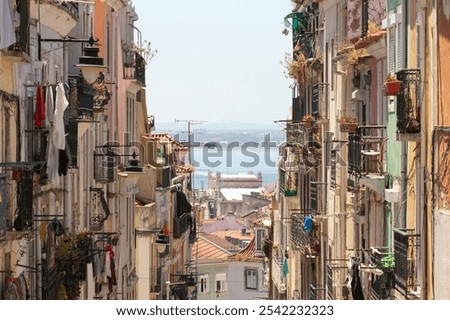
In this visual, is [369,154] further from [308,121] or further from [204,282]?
[204,282]

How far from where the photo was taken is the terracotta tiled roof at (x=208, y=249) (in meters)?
72.0

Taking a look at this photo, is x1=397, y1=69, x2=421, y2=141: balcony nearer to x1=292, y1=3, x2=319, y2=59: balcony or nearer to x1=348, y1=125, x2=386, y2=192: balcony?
x1=348, y1=125, x2=386, y2=192: balcony

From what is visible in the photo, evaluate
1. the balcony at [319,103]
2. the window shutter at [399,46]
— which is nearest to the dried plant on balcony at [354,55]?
the window shutter at [399,46]

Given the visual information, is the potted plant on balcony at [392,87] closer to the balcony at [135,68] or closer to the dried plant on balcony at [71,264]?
the dried plant on balcony at [71,264]

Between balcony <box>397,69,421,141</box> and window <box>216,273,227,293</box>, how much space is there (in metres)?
51.1

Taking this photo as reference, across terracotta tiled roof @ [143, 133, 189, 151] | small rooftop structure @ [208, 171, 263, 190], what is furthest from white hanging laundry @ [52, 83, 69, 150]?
small rooftop structure @ [208, 171, 263, 190]

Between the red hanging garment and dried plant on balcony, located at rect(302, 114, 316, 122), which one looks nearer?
the red hanging garment

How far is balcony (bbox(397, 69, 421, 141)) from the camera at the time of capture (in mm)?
20203

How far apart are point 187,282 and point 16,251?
3152 cm

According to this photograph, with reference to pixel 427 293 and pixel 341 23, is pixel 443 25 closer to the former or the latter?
pixel 427 293

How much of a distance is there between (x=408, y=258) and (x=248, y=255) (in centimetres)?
4978

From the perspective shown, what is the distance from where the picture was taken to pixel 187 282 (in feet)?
173

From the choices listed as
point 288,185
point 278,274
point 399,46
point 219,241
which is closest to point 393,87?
point 399,46

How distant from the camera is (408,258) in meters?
20.6
